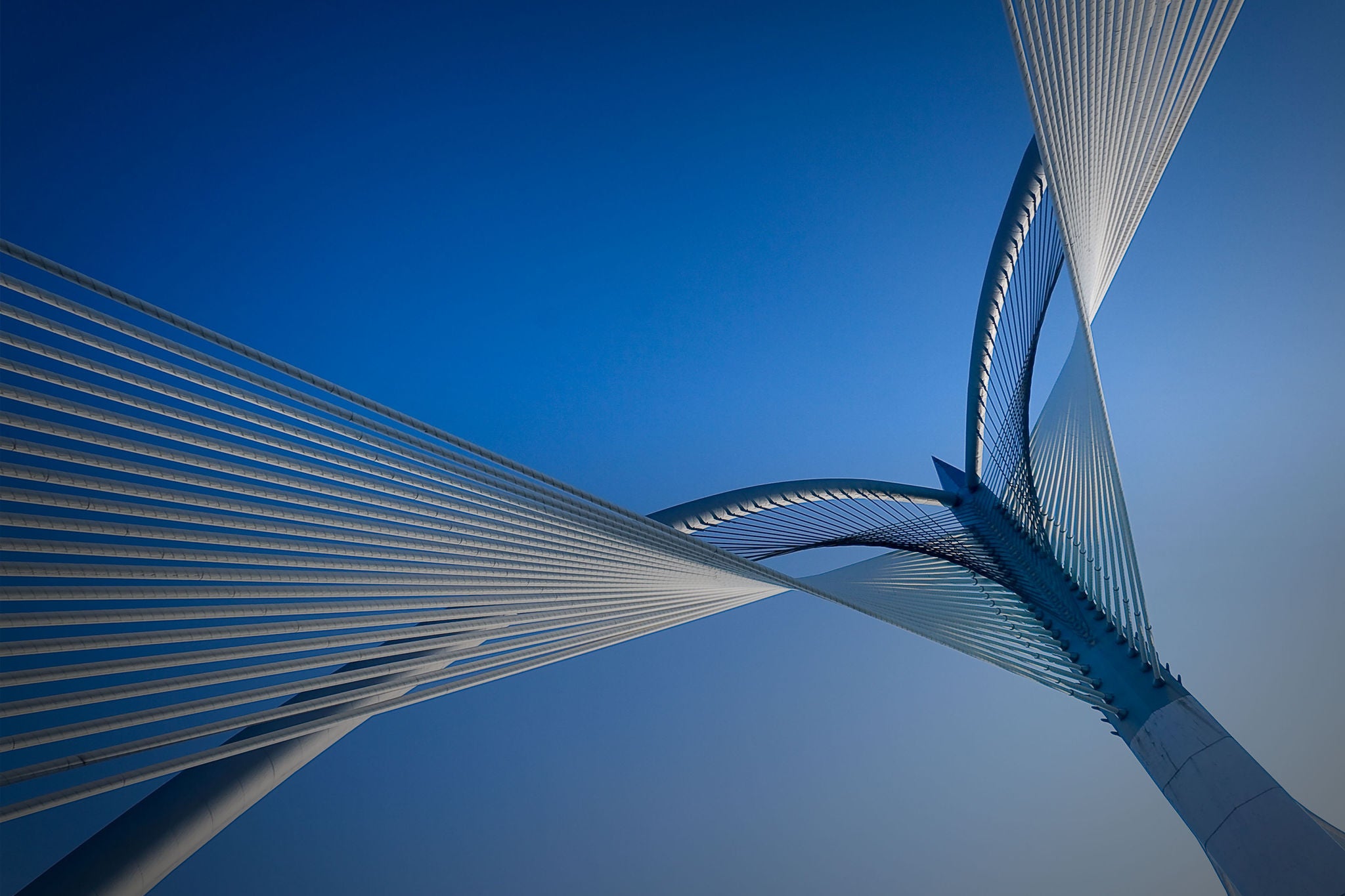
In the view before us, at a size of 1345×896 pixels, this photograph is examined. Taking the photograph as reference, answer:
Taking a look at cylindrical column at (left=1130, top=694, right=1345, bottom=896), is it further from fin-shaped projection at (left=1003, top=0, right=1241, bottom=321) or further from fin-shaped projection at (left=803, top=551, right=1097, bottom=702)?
fin-shaped projection at (left=1003, top=0, right=1241, bottom=321)

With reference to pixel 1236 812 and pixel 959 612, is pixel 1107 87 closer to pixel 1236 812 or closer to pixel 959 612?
pixel 1236 812

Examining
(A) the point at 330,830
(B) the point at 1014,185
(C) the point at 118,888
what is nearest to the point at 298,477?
(C) the point at 118,888

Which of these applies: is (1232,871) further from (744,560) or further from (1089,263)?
(1089,263)

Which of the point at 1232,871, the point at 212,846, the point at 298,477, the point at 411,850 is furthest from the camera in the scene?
the point at 411,850

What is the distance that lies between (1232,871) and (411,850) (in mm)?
27686

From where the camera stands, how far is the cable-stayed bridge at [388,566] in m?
3.90

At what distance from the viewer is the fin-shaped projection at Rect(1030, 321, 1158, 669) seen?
785cm

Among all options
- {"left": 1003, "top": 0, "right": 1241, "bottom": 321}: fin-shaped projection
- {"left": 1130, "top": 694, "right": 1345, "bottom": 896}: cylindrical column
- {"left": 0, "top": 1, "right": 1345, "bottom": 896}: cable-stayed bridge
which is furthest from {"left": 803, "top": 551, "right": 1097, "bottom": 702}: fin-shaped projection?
{"left": 1003, "top": 0, "right": 1241, "bottom": 321}: fin-shaped projection

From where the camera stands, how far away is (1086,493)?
9.62 m

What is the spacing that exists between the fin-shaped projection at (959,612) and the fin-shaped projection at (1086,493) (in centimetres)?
86

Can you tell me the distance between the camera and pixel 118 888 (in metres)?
5.08

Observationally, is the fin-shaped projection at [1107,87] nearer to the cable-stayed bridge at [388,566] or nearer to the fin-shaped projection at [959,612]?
the cable-stayed bridge at [388,566]

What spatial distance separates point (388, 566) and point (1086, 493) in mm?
7909

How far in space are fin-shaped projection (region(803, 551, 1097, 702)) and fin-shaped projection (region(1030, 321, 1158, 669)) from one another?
0.86 m
